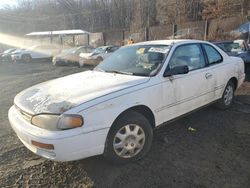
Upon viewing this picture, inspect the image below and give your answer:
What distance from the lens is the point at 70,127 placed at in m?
2.84

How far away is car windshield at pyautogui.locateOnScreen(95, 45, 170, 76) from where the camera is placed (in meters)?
3.84

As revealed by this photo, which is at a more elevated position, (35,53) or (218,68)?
(218,68)

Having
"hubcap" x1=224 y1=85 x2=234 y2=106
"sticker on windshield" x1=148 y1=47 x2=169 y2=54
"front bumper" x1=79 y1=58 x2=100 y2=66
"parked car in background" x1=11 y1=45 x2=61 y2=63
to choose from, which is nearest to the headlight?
"sticker on windshield" x1=148 y1=47 x2=169 y2=54

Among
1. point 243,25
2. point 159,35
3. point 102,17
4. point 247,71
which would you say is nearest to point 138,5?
point 102,17


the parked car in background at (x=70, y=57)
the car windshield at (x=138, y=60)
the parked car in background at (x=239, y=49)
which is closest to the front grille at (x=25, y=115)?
the car windshield at (x=138, y=60)

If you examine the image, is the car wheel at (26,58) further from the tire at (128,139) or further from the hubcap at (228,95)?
the tire at (128,139)

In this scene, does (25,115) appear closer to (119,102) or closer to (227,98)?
(119,102)

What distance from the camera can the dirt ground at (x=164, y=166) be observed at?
303cm

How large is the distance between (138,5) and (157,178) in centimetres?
4402

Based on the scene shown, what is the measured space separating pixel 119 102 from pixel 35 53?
2101 cm

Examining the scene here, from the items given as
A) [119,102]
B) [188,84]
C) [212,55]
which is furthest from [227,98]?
[119,102]

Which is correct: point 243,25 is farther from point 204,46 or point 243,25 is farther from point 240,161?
point 240,161

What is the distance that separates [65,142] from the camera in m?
2.79

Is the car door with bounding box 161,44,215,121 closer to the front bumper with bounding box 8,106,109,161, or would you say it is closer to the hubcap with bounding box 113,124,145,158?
the hubcap with bounding box 113,124,145,158
